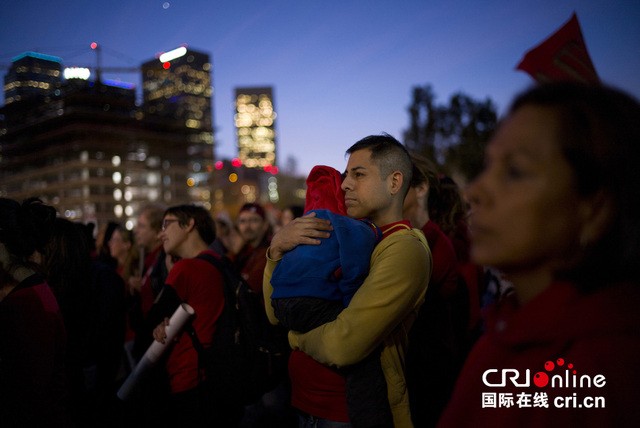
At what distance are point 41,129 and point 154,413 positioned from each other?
125016 millimetres

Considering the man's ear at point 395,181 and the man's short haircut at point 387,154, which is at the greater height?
the man's short haircut at point 387,154

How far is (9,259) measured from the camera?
230 cm

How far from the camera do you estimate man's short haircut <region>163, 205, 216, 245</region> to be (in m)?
3.74

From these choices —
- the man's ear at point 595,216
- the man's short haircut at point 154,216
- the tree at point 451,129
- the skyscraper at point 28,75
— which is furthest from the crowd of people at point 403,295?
the tree at point 451,129

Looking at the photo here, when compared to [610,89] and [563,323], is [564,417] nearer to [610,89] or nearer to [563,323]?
[563,323]

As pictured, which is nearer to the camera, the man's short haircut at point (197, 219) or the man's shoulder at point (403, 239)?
the man's shoulder at point (403, 239)

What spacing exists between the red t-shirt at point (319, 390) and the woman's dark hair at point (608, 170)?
1297mm

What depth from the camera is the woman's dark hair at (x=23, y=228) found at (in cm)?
233

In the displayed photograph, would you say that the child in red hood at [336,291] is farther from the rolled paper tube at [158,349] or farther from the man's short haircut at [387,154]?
the rolled paper tube at [158,349]

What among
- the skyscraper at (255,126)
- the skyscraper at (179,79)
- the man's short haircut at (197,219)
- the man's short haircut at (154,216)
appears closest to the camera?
the man's short haircut at (197,219)

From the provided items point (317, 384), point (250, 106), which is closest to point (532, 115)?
point (317, 384)

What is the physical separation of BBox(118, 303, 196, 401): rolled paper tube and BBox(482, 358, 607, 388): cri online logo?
99.8 inches

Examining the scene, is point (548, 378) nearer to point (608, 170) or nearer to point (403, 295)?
point (608, 170)

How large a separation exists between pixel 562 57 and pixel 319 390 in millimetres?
2875
